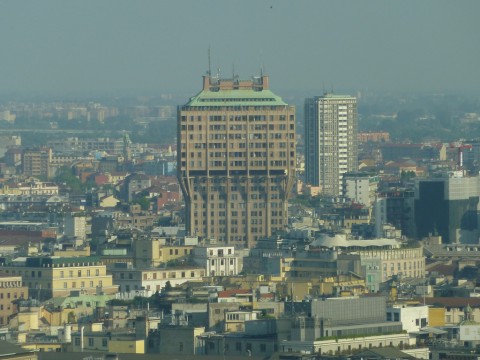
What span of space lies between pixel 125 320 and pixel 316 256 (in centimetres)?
2256

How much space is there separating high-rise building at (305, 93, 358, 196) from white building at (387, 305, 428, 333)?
98.9 m

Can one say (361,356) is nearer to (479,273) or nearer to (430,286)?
(430,286)

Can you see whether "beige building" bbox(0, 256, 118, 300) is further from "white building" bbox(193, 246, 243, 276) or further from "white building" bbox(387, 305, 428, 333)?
"white building" bbox(387, 305, 428, 333)

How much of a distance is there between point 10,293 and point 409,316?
20.6m

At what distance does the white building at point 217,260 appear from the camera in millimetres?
97062

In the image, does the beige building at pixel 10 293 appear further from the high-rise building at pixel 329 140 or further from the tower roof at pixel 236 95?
the high-rise building at pixel 329 140

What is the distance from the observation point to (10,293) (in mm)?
85250

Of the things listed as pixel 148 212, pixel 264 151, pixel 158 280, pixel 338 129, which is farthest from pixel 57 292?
pixel 338 129

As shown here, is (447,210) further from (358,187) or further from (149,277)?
(358,187)

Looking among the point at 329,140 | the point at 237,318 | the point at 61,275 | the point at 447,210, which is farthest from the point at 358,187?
the point at 237,318

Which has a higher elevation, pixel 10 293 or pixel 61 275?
pixel 61 275

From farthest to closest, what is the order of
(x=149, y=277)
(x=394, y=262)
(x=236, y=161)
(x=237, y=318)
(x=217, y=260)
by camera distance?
(x=236, y=161) < (x=217, y=260) < (x=394, y=262) < (x=149, y=277) < (x=237, y=318)

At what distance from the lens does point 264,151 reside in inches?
4641

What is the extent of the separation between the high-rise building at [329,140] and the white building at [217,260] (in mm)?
68711
